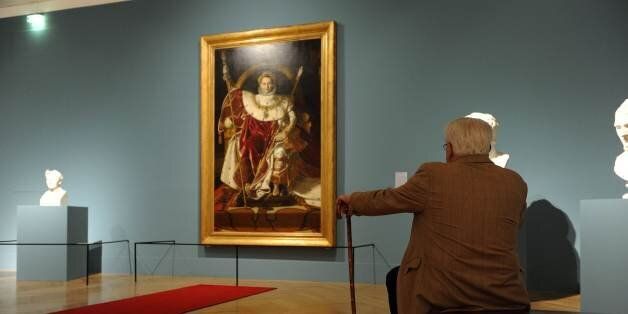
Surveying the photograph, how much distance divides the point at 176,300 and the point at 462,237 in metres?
4.94

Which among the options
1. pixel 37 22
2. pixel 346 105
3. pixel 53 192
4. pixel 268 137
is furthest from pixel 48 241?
pixel 346 105

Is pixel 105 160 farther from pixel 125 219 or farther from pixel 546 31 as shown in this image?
pixel 546 31

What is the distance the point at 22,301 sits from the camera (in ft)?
25.1

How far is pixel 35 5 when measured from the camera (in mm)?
11961

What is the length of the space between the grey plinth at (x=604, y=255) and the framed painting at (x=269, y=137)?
12.4 ft

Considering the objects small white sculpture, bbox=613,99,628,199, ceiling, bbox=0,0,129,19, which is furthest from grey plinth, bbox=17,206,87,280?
small white sculpture, bbox=613,99,628,199

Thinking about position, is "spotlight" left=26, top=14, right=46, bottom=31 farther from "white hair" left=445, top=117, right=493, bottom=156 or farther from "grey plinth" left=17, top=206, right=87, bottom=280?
"white hair" left=445, top=117, right=493, bottom=156

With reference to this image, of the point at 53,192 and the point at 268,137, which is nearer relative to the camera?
the point at 268,137

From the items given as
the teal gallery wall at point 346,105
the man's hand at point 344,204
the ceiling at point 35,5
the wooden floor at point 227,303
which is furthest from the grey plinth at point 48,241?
the man's hand at point 344,204

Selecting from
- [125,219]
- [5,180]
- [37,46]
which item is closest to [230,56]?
[125,219]

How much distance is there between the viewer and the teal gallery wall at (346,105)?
28.0 feet

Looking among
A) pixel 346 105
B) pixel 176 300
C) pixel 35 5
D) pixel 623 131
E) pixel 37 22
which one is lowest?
pixel 176 300

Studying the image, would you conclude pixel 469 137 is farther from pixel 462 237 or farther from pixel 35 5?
pixel 35 5

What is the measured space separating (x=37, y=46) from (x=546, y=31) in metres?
8.06
